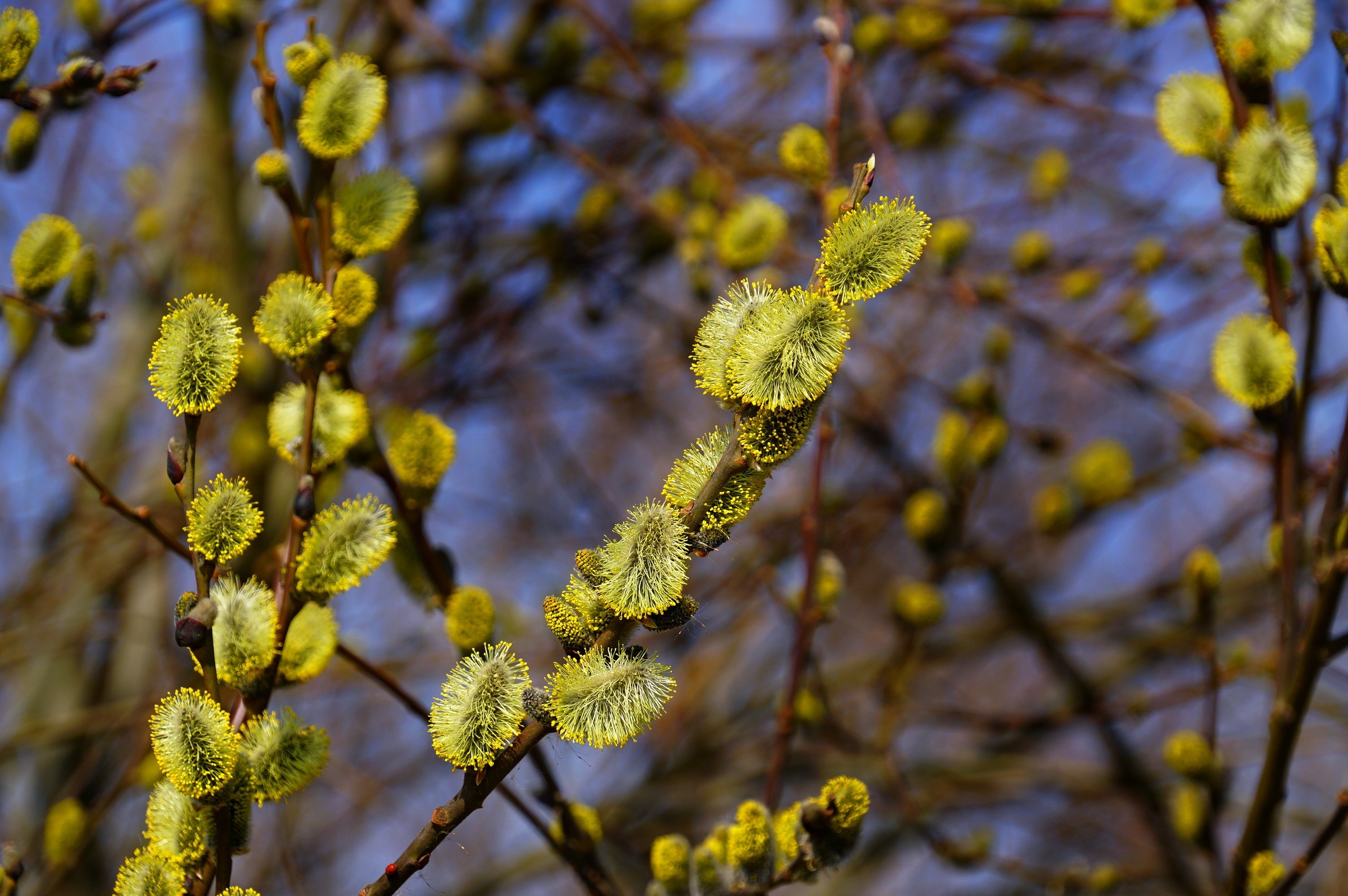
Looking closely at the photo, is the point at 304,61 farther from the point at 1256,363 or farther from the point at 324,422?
the point at 1256,363

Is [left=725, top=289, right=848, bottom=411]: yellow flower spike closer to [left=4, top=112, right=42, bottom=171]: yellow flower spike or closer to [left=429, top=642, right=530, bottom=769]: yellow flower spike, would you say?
[left=429, top=642, right=530, bottom=769]: yellow flower spike

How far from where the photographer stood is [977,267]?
365 cm

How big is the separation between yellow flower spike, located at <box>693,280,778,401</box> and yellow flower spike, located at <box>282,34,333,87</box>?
631 mm

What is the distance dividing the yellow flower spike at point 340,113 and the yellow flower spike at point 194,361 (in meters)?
0.27

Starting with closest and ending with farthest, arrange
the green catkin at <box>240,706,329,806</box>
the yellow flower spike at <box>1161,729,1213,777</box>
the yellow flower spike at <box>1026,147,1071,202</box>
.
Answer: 1. the green catkin at <box>240,706,329,806</box>
2. the yellow flower spike at <box>1161,729,1213,777</box>
3. the yellow flower spike at <box>1026,147,1071,202</box>

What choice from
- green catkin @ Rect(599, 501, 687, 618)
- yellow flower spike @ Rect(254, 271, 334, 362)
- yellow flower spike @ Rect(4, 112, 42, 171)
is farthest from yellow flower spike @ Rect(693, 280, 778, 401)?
yellow flower spike @ Rect(4, 112, 42, 171)

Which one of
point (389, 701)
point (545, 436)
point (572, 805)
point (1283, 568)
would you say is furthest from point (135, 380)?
point (1283, 568)

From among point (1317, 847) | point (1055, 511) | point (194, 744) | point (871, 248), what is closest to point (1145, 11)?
point (1055, 511)

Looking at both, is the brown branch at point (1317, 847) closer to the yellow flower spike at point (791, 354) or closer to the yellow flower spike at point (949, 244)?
the yellow flower spike at point (791, 354)

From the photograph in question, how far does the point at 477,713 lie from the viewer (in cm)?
92

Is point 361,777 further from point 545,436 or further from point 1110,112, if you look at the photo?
→ point 1110,112

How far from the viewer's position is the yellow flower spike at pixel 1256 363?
139cm

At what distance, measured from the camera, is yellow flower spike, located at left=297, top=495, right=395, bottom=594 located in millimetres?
1037

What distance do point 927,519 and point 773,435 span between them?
1.36 metres
